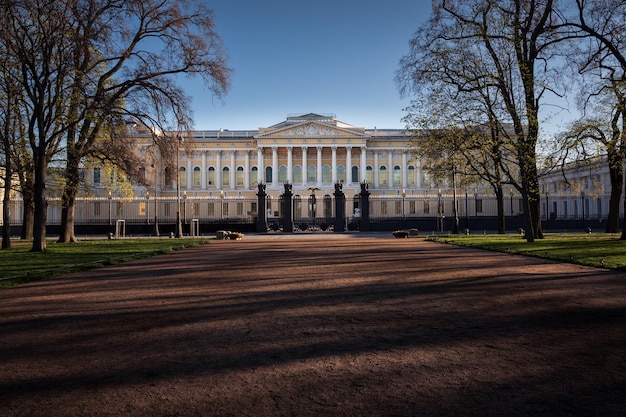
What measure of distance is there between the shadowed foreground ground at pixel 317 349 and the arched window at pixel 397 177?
76270 mm

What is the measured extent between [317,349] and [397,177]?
82.7m

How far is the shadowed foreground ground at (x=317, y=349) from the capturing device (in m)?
3.79

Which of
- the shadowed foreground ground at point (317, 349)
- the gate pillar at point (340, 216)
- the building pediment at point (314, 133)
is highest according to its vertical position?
the building pediment at point (314, 133)

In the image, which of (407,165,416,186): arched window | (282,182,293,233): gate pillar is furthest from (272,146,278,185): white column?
(282,182,293,233): gate pillar

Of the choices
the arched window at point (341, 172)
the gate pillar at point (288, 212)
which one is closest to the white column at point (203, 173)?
the arched window at point (341, 172)

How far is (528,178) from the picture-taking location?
23922 mm

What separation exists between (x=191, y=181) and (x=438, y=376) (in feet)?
277

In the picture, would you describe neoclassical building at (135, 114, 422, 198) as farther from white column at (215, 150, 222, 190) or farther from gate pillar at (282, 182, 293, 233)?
gate pillar at (282, 182, 293, 233)

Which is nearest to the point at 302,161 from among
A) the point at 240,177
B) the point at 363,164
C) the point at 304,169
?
the point at 304,169

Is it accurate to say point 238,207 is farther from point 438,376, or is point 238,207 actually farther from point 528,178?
point 438,376

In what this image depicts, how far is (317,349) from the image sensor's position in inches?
208

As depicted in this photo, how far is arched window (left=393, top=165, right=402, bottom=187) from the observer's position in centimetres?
8612

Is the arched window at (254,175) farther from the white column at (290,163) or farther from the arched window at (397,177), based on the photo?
the arched window at (397,177)

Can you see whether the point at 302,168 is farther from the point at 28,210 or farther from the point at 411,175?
the point at 28,210
